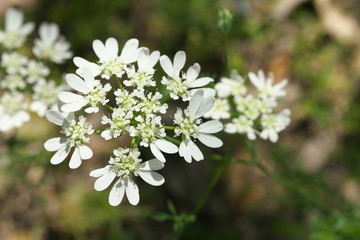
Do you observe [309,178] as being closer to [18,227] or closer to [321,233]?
[321,233]

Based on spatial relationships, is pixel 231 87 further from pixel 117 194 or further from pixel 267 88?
pixel 117 194

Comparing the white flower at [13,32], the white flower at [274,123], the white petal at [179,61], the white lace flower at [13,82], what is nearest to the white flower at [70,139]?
the white petal at [179,61]

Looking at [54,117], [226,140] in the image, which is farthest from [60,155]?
[226,140]

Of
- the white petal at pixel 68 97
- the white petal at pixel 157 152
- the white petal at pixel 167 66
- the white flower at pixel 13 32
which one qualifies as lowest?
the white petal at pixel 157 152

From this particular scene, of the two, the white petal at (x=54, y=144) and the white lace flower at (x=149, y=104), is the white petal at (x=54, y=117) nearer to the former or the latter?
the white petal at (x=54, y=144)

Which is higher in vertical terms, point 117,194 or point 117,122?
point 117,122

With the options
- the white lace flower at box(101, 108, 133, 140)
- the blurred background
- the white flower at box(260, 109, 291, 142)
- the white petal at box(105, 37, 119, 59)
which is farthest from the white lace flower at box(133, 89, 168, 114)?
the blurred background
